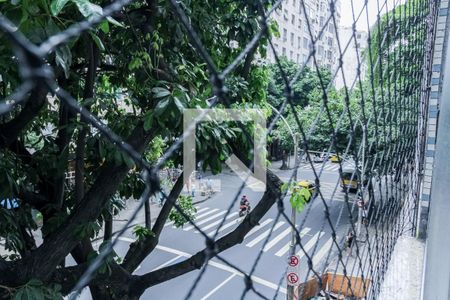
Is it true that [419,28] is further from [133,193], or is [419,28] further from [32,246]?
[32,246]

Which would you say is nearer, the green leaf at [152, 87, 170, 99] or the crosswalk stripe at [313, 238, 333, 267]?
the green leaf at [152, 87, 170, 99]

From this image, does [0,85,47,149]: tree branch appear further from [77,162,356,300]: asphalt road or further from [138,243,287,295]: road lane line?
[138,243,287,295]: road lane line

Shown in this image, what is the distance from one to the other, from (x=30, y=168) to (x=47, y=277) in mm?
549

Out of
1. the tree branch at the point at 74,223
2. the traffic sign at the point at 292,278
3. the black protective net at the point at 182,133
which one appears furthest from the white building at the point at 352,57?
the traffic sign at the point at 292,278

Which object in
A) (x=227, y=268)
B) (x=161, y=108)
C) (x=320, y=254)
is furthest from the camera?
(x=320, y=254)

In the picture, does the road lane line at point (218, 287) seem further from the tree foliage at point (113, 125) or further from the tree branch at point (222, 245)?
the tree branch at point (222, 245)

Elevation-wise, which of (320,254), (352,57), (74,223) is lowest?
(74,223)

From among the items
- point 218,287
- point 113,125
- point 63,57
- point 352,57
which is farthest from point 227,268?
point 63,57

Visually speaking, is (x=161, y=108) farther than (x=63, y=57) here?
Yes

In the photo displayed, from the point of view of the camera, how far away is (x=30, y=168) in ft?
6.00

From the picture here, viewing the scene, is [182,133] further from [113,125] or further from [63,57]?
[63,57]

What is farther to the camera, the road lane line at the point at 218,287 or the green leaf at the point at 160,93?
the road lane line at the point at 218,287

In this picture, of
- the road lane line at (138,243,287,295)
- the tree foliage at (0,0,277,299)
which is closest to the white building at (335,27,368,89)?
the tree foliage at (0,0,277,299)

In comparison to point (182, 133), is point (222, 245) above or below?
below
